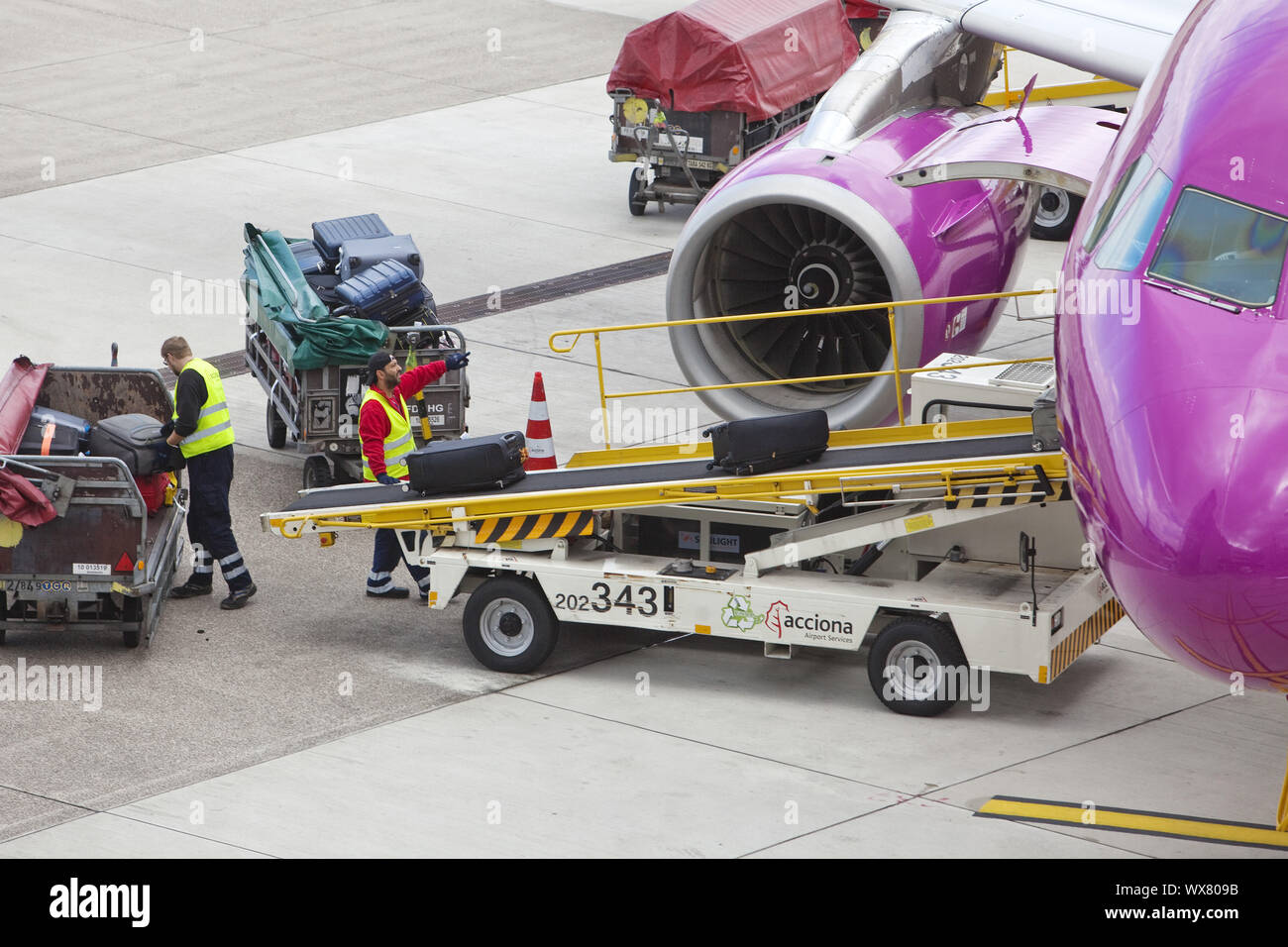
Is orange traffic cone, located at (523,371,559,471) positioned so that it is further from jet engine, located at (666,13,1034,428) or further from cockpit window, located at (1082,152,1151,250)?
cockpit window, located at (1082,152,1151,250)

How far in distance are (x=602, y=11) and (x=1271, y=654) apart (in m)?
26.7

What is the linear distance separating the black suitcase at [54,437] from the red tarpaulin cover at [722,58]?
991 cm

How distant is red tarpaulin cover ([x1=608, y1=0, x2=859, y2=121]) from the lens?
20672 mm

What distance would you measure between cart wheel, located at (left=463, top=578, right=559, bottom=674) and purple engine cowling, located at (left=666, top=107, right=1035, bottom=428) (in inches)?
101

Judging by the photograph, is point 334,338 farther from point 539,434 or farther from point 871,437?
point 871,437

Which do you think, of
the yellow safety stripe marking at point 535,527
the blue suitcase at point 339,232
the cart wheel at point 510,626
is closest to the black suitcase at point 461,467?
the yellow safety stripe marking at point 535,527

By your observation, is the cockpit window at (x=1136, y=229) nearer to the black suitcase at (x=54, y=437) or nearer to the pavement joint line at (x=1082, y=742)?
the pavement joint line at (x=1082, y=742)

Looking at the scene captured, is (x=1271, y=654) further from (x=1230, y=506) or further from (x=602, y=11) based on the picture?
(x=602, y=11)

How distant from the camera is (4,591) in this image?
11.4m

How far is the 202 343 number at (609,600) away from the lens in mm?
11242

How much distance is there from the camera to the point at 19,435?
494 inches

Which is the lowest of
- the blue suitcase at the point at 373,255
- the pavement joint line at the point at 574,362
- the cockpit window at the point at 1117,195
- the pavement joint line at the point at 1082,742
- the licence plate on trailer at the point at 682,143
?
the pavement joint line at the point at 1082,742
